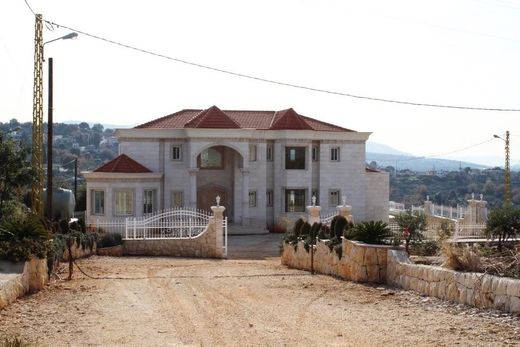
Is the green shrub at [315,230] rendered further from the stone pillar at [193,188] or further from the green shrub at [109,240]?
the stone pillar at [193,188]

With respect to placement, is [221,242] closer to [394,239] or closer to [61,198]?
[394,239]

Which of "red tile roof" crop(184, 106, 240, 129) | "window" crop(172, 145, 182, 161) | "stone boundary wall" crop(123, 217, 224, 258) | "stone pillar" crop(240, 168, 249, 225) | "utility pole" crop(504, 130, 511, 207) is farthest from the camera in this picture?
"window" crop(172, 145, 182, 161)

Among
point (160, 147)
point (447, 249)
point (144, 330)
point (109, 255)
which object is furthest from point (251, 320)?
point (160, 147)

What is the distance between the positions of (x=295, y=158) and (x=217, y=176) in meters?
4.53

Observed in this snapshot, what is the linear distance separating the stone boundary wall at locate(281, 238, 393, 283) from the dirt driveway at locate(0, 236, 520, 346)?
39 cm

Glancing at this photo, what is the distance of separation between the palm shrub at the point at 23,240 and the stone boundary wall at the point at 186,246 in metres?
11.6

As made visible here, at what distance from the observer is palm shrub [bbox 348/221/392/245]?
1692cm

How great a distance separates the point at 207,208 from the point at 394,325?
30490 mm

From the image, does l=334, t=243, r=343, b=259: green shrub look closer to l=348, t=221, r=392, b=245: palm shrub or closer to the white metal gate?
l=348, t=221, r=392, b=245: palm shrub

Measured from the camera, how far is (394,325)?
11445 millimetres

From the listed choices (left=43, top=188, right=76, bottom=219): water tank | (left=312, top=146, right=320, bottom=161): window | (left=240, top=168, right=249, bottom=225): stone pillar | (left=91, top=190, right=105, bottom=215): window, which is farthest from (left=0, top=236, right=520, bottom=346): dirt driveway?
(left=312, top=146, right=320, bottom=161): window

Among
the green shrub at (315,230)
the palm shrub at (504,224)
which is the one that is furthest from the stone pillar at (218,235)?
the palm shrub at (504,224)

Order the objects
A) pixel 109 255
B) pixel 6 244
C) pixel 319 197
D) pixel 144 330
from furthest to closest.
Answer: pixel 319 197 < pixel 109 255 < pixel 6 244 < pixel 144 330

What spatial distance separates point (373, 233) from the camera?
16938mm
